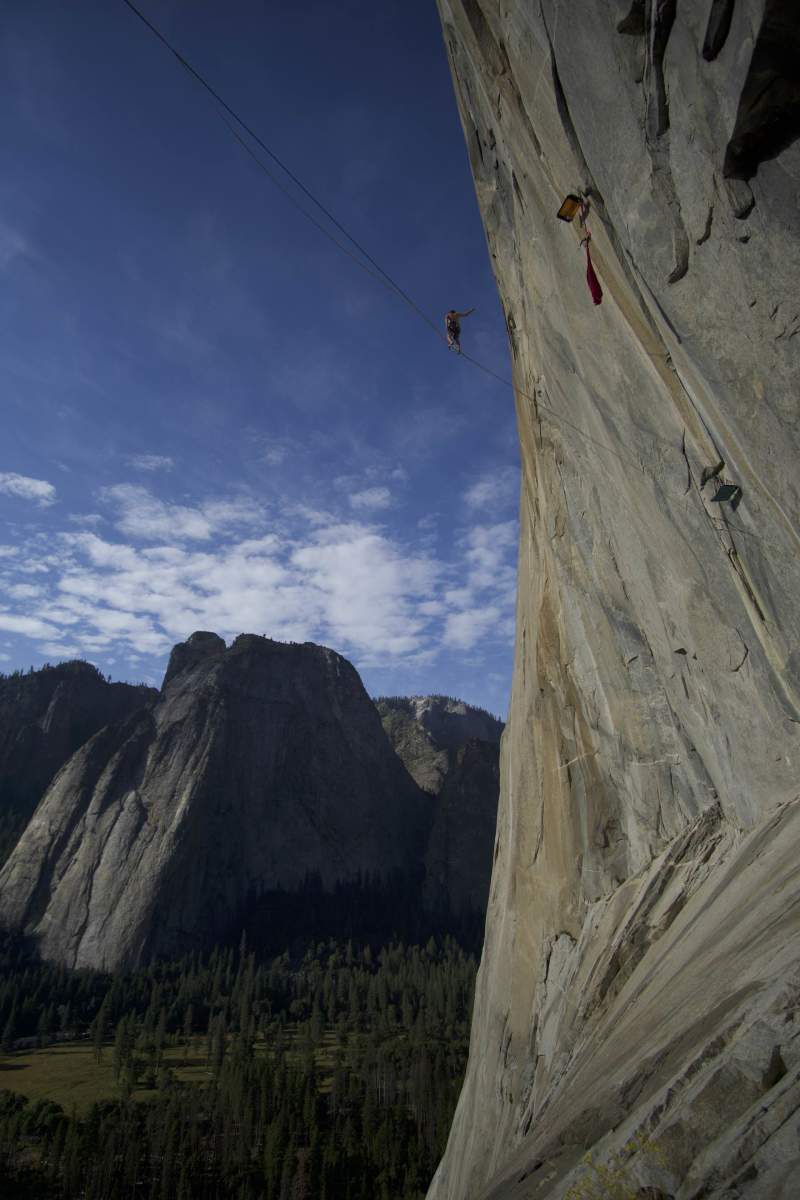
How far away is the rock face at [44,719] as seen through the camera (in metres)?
119

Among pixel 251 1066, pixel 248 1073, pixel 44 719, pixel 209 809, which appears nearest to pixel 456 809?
pixel 209 809

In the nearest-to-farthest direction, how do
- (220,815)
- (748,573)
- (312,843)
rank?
(748,573), (220,815), (312,843)

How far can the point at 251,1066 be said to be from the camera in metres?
46.9

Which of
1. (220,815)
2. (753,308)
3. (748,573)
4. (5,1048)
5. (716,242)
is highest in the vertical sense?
(220,815)

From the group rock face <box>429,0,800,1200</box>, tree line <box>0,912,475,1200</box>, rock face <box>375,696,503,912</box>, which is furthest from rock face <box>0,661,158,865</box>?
rock face <box>429,0,800,1200</box>

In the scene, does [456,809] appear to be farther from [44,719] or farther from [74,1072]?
[44,719]

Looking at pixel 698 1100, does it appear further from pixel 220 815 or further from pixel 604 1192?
pixel 220 815

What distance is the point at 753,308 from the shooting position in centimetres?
686

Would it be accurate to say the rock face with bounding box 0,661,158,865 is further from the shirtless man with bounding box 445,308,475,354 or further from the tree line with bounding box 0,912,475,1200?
the shirtless man with bounding box 445,308,475,354

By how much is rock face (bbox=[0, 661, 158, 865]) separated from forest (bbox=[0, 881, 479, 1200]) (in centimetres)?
4594

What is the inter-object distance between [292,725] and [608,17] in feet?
345

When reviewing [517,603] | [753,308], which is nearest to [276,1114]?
[517,603]

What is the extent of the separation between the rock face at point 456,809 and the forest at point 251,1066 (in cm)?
1292

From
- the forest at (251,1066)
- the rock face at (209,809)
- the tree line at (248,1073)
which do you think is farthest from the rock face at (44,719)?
the forest at (251,1066)
